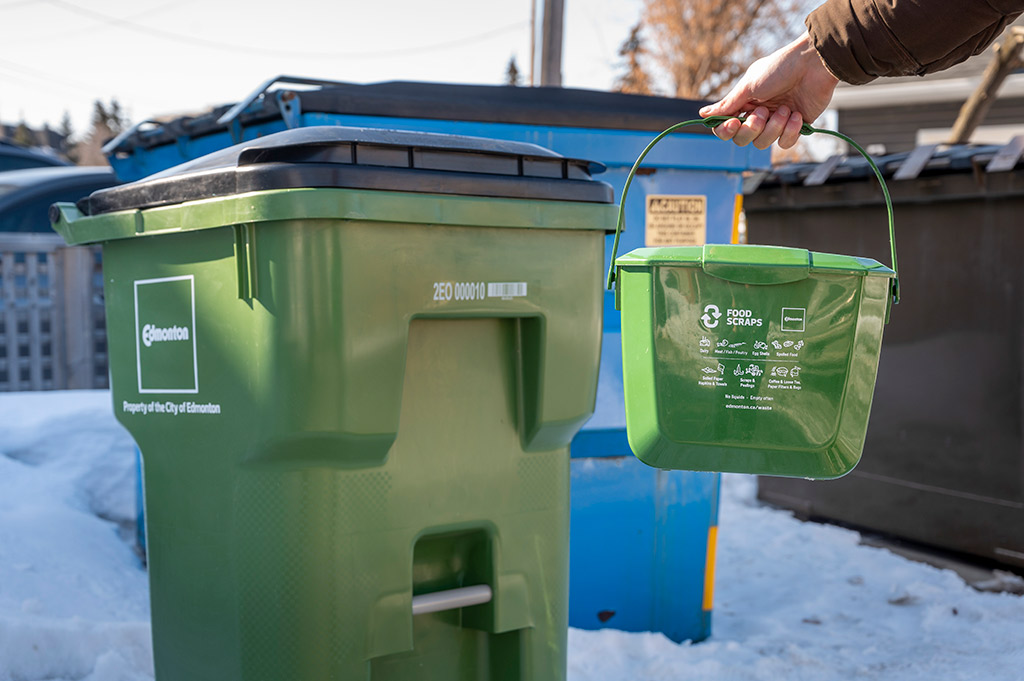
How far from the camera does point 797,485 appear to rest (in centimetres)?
494

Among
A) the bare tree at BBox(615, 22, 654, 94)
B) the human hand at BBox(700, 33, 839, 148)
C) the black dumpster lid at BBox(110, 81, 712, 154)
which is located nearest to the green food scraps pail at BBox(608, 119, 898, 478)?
the human hand at BBox(700, 33, 839, 148)

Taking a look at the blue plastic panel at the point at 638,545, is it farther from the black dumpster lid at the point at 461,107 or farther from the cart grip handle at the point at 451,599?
the black dumpster lid at the point at 461,107

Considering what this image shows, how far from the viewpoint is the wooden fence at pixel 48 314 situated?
6551 millimetres

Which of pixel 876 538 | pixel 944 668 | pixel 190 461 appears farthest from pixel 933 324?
pixel 190 461

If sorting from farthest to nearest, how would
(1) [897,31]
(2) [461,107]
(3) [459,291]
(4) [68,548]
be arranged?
Answer: (4) [68,548], (2) [461,107], (3) [459,291], (1) [897,31]

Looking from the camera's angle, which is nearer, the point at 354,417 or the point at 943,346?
the point at 354,417

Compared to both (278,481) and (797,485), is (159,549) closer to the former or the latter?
(278,481)

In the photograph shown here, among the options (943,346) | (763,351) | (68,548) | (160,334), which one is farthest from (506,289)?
(943,346)

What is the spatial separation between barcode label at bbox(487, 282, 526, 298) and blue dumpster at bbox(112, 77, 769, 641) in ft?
3.12

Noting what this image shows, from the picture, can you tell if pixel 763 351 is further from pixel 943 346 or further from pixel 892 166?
pixel 892 166

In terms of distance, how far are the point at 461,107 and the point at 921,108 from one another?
45.9 ft

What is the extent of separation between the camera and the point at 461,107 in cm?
273

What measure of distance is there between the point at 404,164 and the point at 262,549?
83 centimetres

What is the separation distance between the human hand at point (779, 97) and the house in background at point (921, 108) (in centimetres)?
1247
